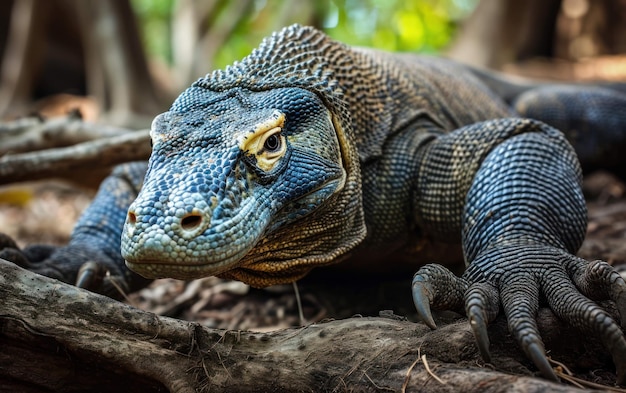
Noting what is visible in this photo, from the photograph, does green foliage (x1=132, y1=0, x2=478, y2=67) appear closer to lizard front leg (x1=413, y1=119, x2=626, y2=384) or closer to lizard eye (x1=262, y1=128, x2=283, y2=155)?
lizard front leg (x1=413, y1=119, x2=626, y2=384)

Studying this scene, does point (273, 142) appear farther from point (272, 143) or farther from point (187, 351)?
point (187, 351)

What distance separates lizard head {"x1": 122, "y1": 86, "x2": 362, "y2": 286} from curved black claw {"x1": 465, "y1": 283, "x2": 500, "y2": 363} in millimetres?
887

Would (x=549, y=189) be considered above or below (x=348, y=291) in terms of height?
Result: above

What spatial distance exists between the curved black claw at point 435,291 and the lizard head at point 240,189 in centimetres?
68

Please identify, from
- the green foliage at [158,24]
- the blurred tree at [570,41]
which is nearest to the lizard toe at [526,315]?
the blurred tree at [570,41]

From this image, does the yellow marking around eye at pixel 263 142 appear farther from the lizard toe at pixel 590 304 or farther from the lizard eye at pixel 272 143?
the lizard toe at pixel 590 304

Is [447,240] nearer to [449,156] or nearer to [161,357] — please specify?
[449,156]

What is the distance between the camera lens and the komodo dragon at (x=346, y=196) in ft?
8.20

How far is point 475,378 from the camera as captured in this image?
223 cm

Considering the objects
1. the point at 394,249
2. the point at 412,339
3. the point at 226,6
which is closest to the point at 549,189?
the point at 394,249

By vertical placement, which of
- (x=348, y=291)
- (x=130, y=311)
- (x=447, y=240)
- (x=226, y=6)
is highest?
(x=226, y=6)

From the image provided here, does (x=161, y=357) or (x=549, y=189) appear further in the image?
(x=549, y=189)

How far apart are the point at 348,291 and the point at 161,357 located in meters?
2.44

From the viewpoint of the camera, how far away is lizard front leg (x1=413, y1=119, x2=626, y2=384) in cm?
247
